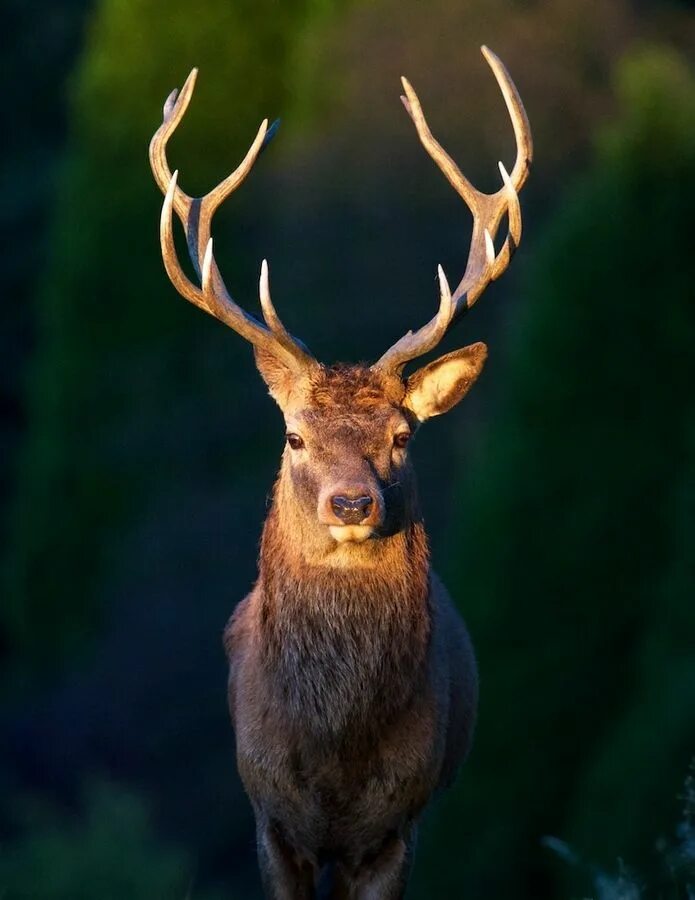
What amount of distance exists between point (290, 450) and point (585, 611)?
333 inches

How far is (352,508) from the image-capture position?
6.43 m

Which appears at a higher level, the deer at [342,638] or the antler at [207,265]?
the antler at [207,265]

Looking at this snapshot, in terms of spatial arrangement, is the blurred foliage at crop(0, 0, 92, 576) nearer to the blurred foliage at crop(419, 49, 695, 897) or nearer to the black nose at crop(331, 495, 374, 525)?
the blurred foliage at crop(419, 49, 695, 897)

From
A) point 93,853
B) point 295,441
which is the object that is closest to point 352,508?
point 295,441

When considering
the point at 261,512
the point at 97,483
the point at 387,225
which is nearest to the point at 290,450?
the point at 387,225

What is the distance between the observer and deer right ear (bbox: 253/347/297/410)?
7.09m

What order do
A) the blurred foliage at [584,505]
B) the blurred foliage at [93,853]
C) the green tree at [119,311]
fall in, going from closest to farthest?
→ the blurred foliage at [584,505], the blurred foliage at [93,853], the green tree at [119,311]

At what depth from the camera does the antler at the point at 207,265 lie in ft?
23.0

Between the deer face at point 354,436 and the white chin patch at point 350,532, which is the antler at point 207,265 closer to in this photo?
the deer face at point 354,436

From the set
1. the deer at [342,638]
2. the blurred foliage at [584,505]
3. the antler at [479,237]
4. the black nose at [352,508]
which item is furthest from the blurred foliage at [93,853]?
the black nose at [352,508]

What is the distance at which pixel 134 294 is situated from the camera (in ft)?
77.2

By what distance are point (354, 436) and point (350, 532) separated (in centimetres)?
37

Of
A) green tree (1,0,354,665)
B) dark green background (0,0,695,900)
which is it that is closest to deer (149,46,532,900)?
dark green background (0,0,695,900)

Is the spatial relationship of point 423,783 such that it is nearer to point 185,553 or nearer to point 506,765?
point 506,765
